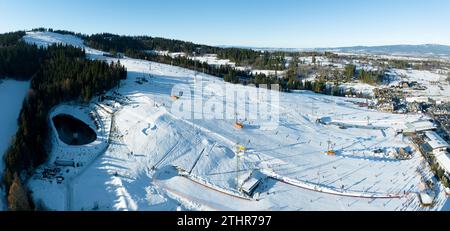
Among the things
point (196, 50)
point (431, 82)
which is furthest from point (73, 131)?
point (431, 82)

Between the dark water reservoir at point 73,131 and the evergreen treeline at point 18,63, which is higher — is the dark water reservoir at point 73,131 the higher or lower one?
the lower one

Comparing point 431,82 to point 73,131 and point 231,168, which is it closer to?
point 231,168

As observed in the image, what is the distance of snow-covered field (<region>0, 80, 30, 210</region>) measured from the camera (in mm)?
29078

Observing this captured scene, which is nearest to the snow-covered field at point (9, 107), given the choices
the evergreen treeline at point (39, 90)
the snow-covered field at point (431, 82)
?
the evergreen treeline at point (39, 90)

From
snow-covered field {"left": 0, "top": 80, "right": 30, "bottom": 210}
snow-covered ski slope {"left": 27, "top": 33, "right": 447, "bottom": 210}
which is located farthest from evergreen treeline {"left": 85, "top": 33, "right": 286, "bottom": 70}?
snow-covered ski slope {"left": 27, "top": 33, "right": 447, "bottom": 210}

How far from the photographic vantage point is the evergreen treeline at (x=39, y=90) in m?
24.3

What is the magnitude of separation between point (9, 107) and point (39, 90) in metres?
3.99

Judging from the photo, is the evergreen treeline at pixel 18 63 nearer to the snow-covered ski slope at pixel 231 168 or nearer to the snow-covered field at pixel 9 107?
the snow-covered field at pixel 9 107

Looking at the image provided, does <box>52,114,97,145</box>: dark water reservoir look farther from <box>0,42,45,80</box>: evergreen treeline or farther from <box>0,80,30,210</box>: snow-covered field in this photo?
<box>0,42,45,80</box>: evergreen treeline

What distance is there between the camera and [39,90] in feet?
124

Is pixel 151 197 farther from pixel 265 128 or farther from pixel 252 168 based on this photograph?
pixel 265 128

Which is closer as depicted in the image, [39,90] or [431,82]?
[39,90]

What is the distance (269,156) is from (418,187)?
549 inches

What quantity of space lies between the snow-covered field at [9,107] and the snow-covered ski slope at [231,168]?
648 cm
